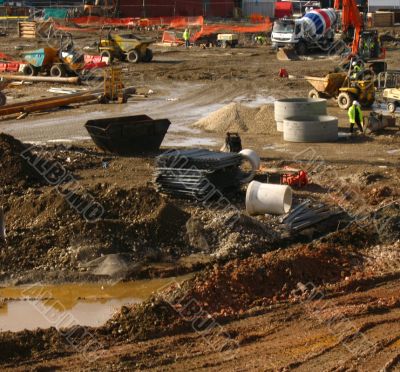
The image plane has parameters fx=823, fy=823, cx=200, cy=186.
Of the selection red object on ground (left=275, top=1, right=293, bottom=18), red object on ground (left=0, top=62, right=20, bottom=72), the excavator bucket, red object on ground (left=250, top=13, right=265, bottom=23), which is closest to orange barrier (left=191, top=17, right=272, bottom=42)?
red object on ground (left=250, top=13, right=265, bottom=23)

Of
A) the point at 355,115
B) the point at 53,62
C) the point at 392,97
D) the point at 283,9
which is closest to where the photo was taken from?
the point at 355,115

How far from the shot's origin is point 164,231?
13172 millimetres

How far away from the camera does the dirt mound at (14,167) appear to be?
15.5 m

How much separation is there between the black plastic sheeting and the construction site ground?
280mm

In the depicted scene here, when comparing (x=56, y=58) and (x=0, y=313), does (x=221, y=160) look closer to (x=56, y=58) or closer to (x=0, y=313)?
(x=0, y=313)

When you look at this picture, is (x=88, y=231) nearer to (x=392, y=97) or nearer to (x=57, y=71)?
(x=392, y=97)

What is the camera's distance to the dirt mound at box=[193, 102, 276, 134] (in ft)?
70.5

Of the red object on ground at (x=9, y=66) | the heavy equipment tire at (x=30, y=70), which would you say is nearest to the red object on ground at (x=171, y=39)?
the red object on ground at (x=9, y=66)

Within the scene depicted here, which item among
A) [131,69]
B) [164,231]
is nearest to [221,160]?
[164,231]

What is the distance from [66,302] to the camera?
11555mm

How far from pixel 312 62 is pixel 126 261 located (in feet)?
90.6

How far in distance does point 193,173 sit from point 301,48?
28700 mm

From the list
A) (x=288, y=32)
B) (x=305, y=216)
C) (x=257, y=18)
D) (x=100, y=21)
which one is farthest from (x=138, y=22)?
(x=305, y=216)

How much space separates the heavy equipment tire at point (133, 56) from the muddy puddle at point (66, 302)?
2666cm
